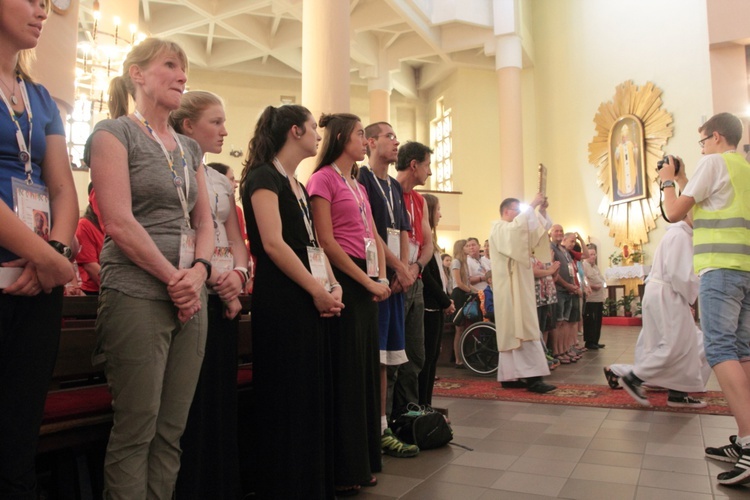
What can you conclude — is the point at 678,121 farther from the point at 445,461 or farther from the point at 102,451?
the point at 102,451

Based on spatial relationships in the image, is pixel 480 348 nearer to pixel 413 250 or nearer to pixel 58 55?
pixel 413 250

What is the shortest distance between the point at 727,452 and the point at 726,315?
2.34 feet

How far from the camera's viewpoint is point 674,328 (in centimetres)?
446

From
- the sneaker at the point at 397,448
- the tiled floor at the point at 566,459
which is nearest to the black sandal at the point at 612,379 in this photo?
the tiled floor at the point at 566,459

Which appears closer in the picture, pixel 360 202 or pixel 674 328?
pixel 360 202

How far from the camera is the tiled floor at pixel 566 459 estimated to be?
8.40 feet

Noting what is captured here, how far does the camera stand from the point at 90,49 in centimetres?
786

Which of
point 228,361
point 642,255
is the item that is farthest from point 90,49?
point 642,255

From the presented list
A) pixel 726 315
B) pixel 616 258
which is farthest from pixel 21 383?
pixel 616 258

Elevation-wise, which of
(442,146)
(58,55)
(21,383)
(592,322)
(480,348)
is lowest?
(480,348)

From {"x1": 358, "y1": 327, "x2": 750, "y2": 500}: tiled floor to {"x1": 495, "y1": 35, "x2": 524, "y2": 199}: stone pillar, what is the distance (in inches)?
427

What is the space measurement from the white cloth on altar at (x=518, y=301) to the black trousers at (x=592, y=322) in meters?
3.57

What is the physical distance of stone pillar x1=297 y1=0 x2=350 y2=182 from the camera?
689cm

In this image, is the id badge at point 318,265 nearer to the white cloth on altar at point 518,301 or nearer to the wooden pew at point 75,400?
the wooden pew at point 75,400
